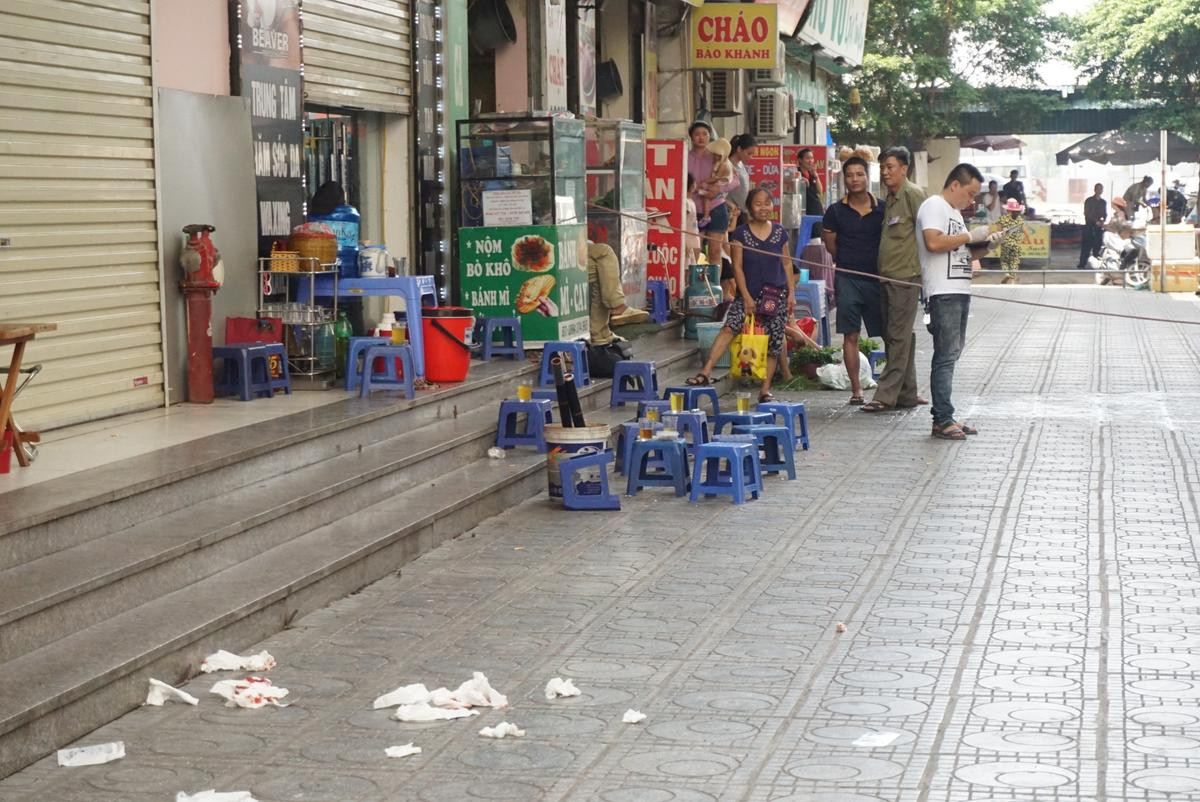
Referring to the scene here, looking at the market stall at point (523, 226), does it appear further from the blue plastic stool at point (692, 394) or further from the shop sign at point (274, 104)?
the shop sign at point (274, 104)

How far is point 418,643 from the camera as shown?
612 cm

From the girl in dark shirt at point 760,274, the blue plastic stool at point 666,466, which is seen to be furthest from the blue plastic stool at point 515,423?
the girl in dark shirt at point 760,274

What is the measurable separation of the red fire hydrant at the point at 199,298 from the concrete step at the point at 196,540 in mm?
1117

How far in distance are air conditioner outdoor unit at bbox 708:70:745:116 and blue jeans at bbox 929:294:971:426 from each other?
12341 mm

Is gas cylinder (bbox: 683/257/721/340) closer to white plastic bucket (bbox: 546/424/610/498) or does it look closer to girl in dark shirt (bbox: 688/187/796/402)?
girl in dark shirt (bbox: 688/187/796/402)

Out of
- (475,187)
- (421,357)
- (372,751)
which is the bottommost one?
(372,751)

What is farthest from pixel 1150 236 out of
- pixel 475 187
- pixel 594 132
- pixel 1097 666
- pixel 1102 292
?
pixel 1097 666

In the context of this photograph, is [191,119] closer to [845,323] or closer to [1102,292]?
[845,323]

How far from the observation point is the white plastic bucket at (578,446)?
8.78m

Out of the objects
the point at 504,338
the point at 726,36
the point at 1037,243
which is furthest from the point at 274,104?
the point at 1037,243

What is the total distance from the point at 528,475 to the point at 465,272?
11.4 ft

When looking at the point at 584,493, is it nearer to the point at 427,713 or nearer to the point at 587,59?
the point at 427,713

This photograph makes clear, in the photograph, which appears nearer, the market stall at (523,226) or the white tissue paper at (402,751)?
the white tissue paper at (402,751)

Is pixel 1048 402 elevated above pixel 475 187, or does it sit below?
below
